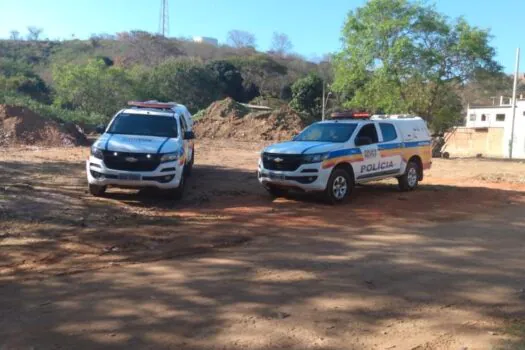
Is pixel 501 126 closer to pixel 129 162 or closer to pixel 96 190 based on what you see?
pixel 96 190

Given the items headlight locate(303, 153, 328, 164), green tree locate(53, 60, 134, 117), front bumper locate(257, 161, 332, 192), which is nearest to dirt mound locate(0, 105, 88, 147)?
front bumper locate(257, 161, 332, 192)

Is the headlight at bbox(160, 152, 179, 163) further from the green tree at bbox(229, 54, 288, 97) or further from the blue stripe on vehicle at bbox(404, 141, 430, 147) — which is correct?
the green tree at bbox(229, 54, 288, 97)

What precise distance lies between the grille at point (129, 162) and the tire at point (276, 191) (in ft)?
9.06

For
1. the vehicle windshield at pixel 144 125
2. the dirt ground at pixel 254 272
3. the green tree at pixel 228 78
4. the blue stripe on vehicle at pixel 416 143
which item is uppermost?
the green tree at pixel 228 78

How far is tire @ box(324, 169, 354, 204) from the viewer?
11922 mm

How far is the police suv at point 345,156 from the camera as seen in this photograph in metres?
11.8

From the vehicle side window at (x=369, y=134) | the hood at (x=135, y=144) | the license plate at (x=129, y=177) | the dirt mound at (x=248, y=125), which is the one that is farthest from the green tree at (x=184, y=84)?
the license plate at (x=129, y=177)

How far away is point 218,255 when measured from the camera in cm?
747

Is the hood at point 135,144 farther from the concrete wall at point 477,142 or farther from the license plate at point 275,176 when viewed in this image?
the concrete wall at point 477,142

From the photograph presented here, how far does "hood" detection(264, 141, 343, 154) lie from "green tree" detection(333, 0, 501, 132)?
54.8 feet

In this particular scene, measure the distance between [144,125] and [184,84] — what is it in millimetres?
43564

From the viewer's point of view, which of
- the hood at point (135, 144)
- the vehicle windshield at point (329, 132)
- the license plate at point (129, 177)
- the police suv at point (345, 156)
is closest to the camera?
the license plate at point (129, 177)

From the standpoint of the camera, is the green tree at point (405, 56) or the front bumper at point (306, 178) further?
the green tree at point (405, 56)

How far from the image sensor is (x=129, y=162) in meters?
11.1
